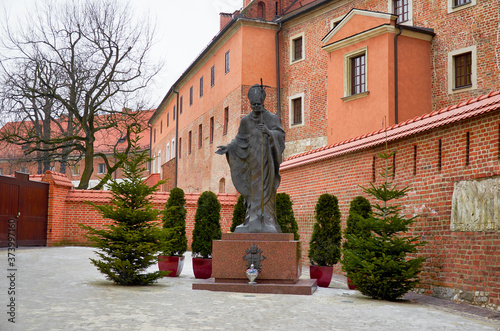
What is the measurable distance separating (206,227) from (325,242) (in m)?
2.53

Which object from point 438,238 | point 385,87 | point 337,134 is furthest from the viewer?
point 337,134

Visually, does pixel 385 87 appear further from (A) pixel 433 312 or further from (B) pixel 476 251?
(A) pixel 433 312

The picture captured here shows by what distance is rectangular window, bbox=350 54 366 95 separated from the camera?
20188mm

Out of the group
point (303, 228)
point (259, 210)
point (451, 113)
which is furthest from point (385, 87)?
point (259, 210)

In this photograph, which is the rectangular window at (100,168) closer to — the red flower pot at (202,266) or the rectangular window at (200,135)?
the rectangular window at (200,135)

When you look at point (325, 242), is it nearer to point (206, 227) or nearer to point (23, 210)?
point (206, 227)

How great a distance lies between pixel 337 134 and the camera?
824 inches

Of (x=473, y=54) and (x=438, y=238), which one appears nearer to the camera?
(x=438, y=238)

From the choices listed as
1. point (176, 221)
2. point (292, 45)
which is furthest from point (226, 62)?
point (176, 221)

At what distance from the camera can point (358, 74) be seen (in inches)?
806

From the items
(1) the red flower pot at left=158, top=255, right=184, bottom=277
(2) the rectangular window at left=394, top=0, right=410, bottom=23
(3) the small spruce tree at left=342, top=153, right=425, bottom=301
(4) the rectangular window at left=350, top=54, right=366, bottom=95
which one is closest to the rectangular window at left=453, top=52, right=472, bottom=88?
(2) the rectangular window at left=394, top=0, right=410, bottom=23

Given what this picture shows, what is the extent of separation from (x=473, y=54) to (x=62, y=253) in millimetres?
16059

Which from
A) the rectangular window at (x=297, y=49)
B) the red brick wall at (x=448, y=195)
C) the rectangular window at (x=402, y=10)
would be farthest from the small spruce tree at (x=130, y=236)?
the rectangular window at (x=297, y=49)

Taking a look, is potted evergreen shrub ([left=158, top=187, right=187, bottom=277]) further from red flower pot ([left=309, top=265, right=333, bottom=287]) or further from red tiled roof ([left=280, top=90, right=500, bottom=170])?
red tiled roof ([left=280, top=90, right=500, bottom=170])
